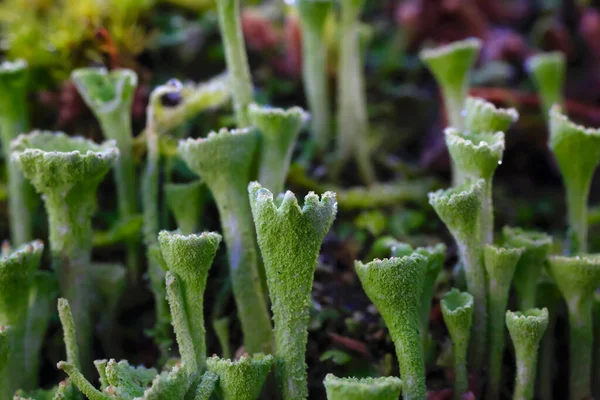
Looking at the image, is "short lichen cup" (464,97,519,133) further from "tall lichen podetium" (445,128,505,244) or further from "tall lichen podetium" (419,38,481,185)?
"tall lichen podetium" (419,38,481,185)

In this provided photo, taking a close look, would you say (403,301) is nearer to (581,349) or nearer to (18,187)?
(581,349)

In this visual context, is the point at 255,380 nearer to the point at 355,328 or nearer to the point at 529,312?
the point at 355,328

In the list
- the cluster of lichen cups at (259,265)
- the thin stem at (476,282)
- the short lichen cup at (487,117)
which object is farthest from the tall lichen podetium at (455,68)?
the thin stem at (476,282)

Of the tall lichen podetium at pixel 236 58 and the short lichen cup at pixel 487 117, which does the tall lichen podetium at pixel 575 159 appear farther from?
the tall lichen podetium at pixel 236 58

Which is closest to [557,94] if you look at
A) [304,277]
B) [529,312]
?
[529,312]

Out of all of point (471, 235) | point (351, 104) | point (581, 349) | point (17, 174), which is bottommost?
point (581, 349)

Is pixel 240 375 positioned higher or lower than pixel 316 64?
lower

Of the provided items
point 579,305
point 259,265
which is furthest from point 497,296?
point 259,265
